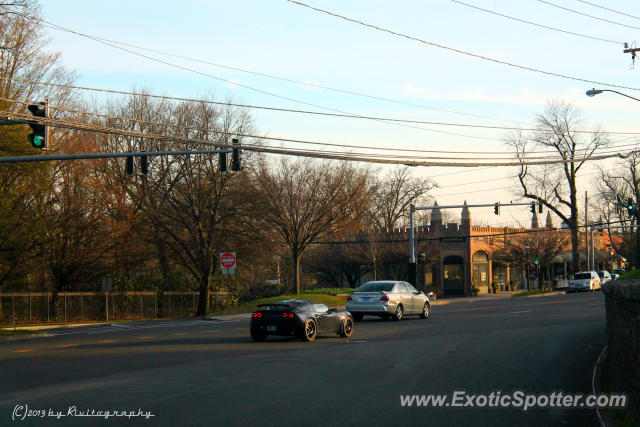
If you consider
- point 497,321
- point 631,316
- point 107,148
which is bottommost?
point 497,321

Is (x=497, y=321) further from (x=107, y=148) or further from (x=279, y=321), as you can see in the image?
(x=107, y=148)

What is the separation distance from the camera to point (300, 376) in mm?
12602

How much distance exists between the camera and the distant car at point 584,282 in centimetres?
5972

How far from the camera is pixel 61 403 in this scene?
32.8 feet

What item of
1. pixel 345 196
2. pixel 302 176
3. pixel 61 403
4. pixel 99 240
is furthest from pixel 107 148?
pixel 61 403

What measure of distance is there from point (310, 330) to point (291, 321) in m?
0.76

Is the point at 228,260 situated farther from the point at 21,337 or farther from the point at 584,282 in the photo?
the point at 584,282

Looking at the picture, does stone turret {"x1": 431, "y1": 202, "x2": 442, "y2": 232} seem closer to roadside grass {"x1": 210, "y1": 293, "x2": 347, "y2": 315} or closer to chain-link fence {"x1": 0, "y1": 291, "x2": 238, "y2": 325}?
roadside grass {"x1": 210, "y1": 293, "x2": 347, "y2": 315}

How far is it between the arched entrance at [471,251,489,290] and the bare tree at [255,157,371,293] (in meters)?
24.7

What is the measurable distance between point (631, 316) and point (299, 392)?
5.16 meters

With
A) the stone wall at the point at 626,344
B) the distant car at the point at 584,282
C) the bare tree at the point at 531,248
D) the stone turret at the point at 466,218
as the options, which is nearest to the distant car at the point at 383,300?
the stone wall at the point at 626,344

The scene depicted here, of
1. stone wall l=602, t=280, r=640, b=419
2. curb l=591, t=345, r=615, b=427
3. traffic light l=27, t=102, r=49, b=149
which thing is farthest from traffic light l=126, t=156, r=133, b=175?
stone wall l=602, t=280, r=640, b=419

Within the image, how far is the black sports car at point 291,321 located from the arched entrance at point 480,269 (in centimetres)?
5030

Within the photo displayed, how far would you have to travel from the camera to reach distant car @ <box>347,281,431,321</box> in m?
27.1
